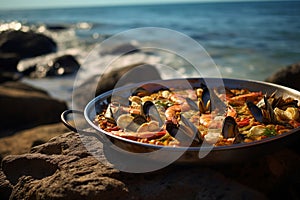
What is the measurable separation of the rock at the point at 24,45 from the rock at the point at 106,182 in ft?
68.3

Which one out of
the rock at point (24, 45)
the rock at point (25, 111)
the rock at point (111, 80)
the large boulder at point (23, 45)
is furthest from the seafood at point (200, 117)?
the rock at point (24, 45)

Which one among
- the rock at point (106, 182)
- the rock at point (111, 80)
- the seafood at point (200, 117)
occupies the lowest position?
the rock at point (111, 80)

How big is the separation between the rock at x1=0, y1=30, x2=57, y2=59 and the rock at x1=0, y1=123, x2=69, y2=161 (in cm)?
1639

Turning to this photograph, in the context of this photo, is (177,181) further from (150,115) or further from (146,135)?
(150,115)

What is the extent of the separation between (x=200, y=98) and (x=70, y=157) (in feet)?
4.99

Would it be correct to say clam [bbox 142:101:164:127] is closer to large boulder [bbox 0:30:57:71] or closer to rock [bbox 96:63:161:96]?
rock [bbox 96:63:161:96]

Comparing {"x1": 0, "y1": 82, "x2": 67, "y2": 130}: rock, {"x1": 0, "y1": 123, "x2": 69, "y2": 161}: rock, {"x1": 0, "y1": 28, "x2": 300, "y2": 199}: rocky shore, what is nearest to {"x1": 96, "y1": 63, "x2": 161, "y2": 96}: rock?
{"x1": 0, "y1": 82, "x2": 67, "y2": 130}: rock

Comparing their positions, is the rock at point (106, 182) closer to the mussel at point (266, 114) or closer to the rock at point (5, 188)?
the rock at point (5, 188)

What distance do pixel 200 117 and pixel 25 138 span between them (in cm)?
501

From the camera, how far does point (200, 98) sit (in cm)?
348

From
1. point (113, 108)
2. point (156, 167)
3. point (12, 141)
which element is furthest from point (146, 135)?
point (12, 141)

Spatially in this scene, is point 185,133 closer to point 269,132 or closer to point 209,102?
point 269,132

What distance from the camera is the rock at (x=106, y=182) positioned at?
7.80ft

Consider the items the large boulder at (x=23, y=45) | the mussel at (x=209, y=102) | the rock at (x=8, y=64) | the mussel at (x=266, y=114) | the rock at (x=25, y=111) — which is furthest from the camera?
the large boulder at (x=23, y=45)
